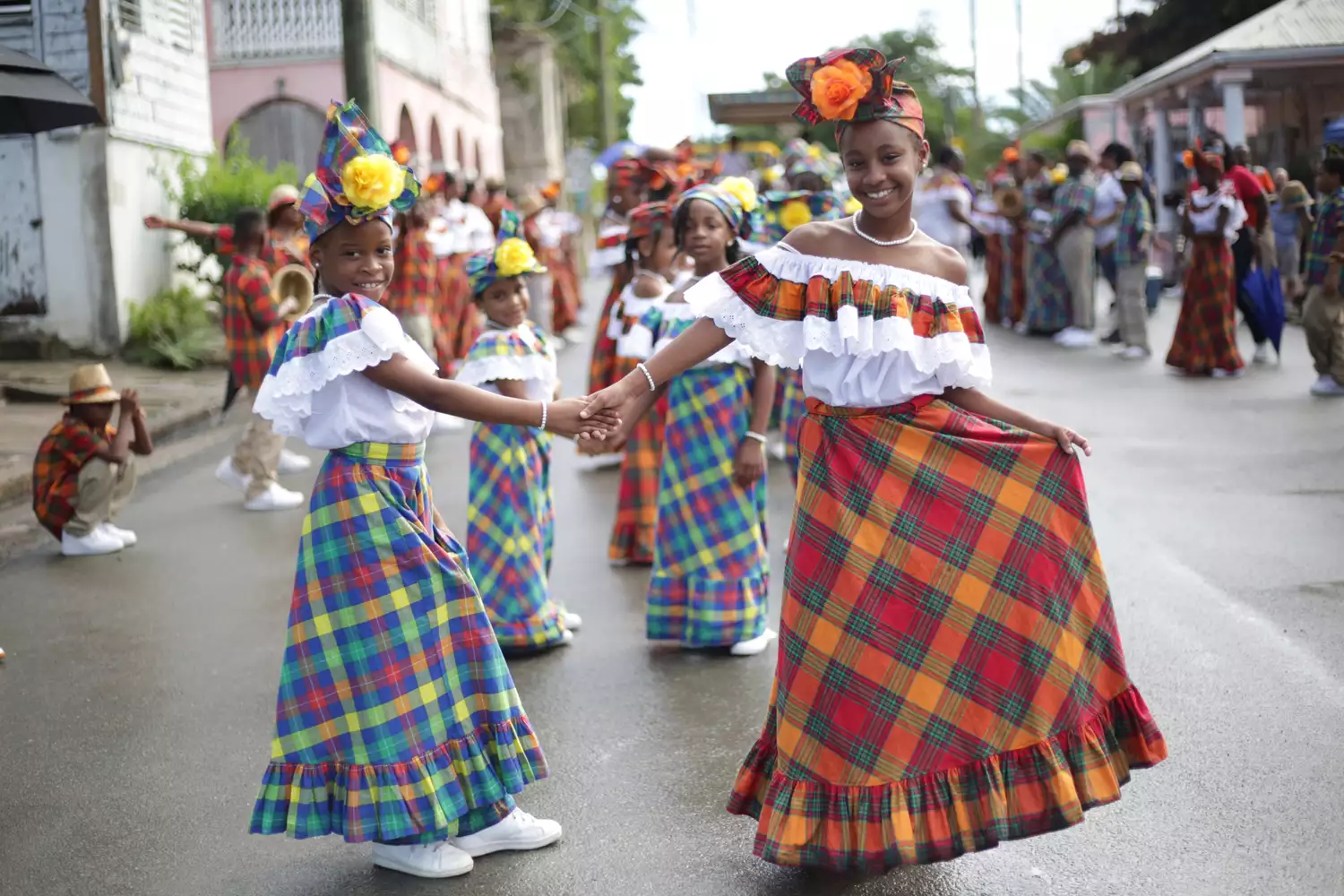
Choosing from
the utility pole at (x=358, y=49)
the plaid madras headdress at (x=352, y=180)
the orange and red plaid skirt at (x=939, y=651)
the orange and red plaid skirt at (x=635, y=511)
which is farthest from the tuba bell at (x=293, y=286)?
the orange and red plaid skirt at (x=939, y=651)

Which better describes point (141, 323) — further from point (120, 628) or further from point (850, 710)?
point (850, 710)

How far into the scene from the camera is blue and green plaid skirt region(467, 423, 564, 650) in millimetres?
6297

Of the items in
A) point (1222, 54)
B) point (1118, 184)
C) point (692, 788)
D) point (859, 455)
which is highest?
point (1222, 54)

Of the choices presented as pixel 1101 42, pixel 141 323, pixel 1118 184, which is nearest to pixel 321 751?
pixel 141 323

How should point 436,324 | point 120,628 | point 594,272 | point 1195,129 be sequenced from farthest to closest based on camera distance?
1. point 1195,129
2. point 436,324
3. point 594,272
4. point 120,628

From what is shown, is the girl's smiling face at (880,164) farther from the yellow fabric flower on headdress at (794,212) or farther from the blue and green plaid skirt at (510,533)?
the yellow fabric flower on headdress at (794,212)

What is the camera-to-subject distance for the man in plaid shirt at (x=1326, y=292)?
12055mm

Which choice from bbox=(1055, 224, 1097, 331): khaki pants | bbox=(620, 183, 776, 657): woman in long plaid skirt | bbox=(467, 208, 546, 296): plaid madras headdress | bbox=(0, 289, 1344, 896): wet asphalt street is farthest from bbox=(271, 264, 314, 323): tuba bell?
bbox=(1055, 224, 1097, 331): khaki pants

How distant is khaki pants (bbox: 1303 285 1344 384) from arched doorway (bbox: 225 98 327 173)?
2042 centimetres

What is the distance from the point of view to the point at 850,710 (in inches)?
152

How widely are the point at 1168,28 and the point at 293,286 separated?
24113mm

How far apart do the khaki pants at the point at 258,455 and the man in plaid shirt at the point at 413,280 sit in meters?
3.77

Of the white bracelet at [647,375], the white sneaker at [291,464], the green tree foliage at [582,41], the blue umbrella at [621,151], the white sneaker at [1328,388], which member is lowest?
the white sneaker at [291,464]

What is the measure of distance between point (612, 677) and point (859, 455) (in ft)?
7.93
